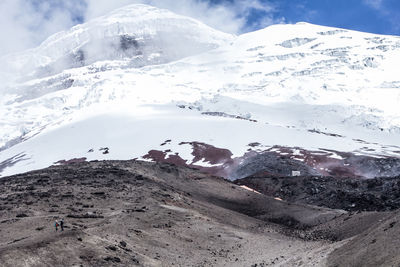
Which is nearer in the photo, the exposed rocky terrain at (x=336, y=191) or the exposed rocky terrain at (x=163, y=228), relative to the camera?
the exposed rocky terrain at (x=163, y=228)

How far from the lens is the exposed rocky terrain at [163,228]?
23391 mm

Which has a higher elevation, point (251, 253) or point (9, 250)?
point (9, 250)

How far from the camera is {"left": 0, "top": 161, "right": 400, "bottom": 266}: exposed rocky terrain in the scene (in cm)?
2339

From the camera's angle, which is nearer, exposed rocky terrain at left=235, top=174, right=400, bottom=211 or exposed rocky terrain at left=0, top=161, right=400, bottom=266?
exposed rocky terrain at left=0, top=161, right=400, bottom=266

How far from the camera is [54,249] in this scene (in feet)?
74.7

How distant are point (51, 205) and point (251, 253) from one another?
17220 millimetres

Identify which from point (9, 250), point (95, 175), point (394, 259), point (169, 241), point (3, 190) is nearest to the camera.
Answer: point (394, 259)

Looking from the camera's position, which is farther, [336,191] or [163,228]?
[336,191]

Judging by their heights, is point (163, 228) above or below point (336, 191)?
above

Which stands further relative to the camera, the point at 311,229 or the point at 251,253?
the point at 311,229

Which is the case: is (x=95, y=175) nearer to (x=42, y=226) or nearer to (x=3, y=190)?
(x=3, y=190)

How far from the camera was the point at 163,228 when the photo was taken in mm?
34219

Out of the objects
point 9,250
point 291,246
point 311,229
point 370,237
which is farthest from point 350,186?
point 9,250

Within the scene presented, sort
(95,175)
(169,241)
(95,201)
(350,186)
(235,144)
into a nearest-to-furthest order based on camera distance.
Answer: (169,241), (95,201), (95,175), (350,186), (235,144)
